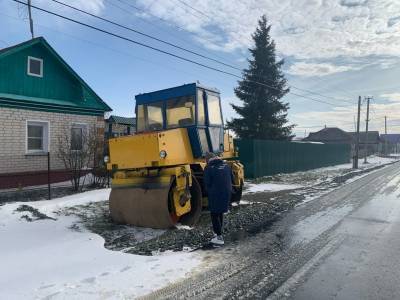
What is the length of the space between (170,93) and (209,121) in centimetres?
115

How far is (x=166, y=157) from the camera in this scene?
8695 millimetres

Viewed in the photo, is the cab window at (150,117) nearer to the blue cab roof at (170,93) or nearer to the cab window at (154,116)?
the cab window at (154,116)

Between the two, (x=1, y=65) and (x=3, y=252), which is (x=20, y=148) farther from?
(x=3, y=252)

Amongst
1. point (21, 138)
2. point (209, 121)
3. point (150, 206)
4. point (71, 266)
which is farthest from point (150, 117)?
point (21, 138)

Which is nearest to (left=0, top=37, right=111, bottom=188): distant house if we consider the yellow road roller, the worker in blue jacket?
the yellow road roller

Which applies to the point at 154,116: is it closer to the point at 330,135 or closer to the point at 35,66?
the point at 35,66

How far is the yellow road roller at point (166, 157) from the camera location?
8594 mm

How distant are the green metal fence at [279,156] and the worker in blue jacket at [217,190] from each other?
45.3ft

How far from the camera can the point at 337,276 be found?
18.5 feet

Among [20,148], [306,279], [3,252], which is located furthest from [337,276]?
[20,148]

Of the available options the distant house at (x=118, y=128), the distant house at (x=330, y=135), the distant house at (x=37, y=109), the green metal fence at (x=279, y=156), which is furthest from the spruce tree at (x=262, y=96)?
the distant house at (x=330, y=135)

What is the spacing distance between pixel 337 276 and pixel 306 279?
48 cm

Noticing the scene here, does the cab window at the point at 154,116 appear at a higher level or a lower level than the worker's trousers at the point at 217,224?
higher

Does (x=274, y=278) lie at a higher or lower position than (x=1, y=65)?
lower
